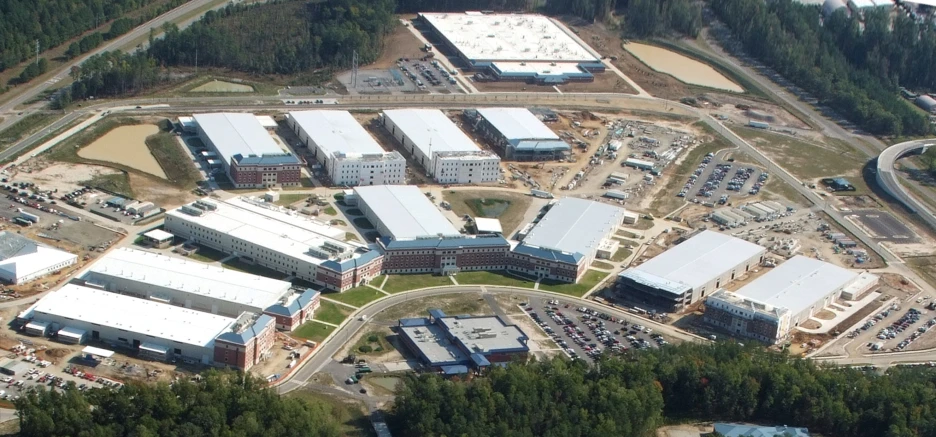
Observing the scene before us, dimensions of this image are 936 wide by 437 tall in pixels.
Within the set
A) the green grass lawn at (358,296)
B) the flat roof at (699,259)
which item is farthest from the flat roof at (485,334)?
the flat roof at (699,259)

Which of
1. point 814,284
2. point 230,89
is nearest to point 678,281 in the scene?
point 814,284

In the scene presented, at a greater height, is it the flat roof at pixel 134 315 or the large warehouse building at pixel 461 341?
the flat roof at pixel 134 315

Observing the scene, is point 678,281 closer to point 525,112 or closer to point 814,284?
point 814,284

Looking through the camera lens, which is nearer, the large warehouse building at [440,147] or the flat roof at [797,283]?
the flat roof at [797,283]

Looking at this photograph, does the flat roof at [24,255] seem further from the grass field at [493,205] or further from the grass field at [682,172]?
the grass field at [682,172]

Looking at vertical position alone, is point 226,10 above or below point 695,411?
above

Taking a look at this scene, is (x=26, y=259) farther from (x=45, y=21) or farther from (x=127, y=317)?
(x=45, y=21)
